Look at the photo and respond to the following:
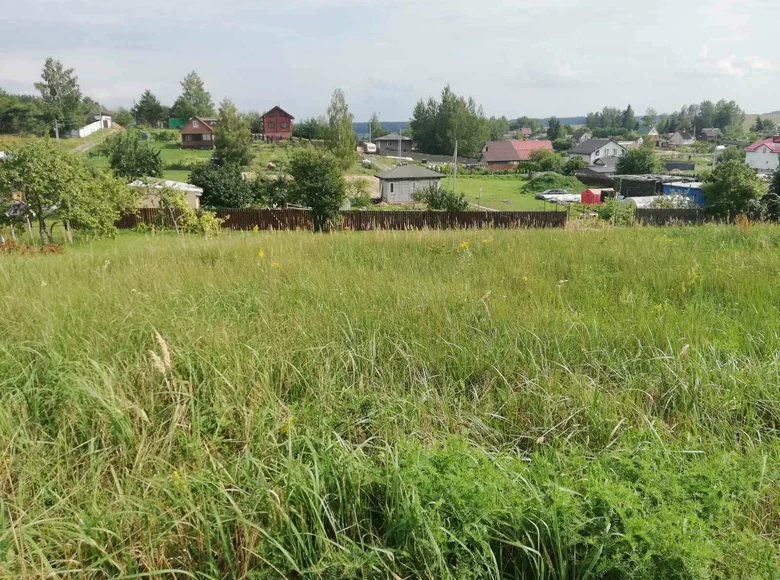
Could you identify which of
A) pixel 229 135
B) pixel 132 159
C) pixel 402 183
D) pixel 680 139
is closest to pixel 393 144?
pixel 229 135

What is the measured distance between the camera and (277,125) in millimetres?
80938

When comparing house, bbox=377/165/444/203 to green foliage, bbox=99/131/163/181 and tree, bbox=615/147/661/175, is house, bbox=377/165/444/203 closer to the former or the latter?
green foliage, bbox=99/131/163/181

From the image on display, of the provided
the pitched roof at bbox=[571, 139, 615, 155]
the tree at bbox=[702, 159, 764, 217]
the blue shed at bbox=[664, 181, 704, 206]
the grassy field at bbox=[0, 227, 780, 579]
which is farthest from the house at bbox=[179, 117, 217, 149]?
the grassy field at bbox=[0, 227, 780, 579]

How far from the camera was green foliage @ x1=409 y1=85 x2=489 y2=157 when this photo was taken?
3565 inches

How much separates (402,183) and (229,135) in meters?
19.5

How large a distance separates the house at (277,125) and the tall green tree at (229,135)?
99.7ft

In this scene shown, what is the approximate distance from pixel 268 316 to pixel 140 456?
64.1 inches

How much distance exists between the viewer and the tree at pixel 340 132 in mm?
52719

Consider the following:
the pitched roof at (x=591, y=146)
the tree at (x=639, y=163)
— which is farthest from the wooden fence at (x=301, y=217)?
the pitched roof at (x=591, y=146)

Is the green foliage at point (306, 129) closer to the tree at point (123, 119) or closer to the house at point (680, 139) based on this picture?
the tree at point (123, 119)

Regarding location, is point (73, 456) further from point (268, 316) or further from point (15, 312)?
point (15, 312)

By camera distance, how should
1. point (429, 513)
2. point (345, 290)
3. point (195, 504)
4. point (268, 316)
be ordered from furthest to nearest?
point (345, 290) → point (268, 316) → point (195, 504) → point (429, 513)

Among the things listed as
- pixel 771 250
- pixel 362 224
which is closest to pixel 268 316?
pixel 771 250

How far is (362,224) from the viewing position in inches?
1099
